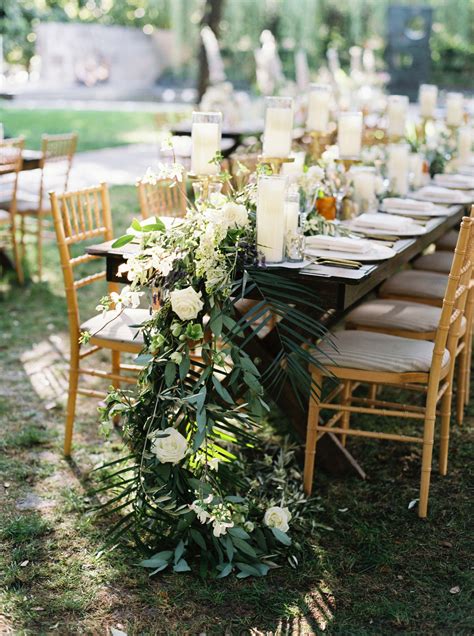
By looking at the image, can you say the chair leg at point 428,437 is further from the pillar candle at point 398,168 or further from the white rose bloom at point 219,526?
the pillar candle at point 398,168

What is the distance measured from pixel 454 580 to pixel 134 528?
93cm

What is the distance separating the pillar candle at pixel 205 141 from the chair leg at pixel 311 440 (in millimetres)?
739

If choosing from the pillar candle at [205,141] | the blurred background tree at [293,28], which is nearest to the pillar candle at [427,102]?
the pillar candle at [205,141]

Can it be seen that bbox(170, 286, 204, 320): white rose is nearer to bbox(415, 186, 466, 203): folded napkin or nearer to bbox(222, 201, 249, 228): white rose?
bbox(222, 201, 249, 228): white rose

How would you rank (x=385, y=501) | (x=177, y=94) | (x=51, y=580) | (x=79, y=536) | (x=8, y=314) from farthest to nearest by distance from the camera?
(x=177, y=94) < (x=8, y=314) < (x=385, y=501) < (x=79, y=536) < (x=51, y=580)

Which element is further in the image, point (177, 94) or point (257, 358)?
point (177, 94)

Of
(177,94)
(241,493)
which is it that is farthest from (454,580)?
(177,94)

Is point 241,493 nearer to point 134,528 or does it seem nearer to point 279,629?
point 134,528

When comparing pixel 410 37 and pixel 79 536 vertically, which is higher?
pixel 410 37

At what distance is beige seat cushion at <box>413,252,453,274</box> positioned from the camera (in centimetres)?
433

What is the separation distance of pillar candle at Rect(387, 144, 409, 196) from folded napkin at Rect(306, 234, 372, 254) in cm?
122

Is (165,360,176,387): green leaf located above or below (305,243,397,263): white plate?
below

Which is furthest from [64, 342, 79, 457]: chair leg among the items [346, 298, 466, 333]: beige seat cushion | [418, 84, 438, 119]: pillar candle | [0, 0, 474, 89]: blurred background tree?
[0, 0, 474, 89]: blurred background tree

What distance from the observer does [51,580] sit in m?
2.44
